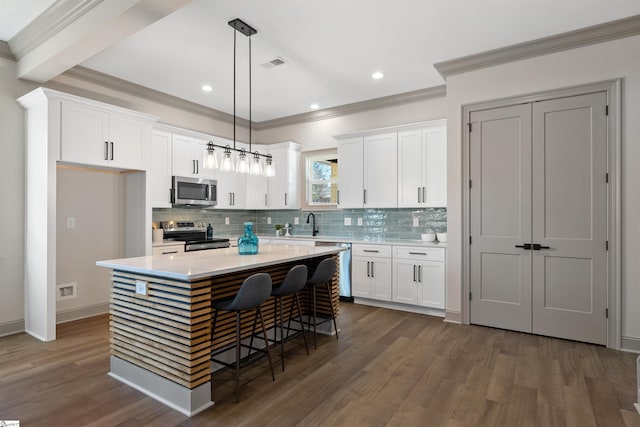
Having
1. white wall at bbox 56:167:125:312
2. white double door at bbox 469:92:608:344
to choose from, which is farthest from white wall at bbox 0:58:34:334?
white double door at bbox 469:92:608:344

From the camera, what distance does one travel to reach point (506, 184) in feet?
12.4

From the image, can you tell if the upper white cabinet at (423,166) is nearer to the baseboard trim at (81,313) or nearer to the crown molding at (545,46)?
the crown molding at (545,46)

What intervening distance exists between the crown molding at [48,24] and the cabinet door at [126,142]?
0.91 m

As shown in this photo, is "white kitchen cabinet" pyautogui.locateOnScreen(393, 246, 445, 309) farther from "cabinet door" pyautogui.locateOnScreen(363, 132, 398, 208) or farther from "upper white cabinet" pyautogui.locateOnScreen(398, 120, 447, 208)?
"cabinet door" pyautogui.locateOnScreen(363, 132, 398, 208)

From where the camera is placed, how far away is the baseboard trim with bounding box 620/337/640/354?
315 cm

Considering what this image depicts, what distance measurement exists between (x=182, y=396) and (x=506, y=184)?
3.57 m

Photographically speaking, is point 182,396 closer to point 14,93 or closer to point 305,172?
point 14,93

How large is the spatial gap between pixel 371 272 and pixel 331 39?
2900 mm

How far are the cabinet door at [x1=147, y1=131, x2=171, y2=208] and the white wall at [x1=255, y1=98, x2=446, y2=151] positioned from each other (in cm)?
209

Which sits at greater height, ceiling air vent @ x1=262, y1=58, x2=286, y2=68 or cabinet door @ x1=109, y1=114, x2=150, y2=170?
ceiling air vent @ x1=262, y1=58, x2=286, y2=68

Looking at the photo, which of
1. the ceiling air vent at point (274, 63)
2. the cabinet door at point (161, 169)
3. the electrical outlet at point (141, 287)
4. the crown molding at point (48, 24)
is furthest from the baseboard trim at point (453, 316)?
the crown molding at point (48, 24)

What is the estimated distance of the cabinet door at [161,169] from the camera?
4.68 m

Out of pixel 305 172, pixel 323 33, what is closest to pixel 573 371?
pixel 323 33

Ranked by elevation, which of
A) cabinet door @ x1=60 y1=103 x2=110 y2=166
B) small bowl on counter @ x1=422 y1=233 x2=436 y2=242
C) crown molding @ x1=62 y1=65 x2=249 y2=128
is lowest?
small bowl on counter @ x1=422 y1=233 x2=436 y2=242
